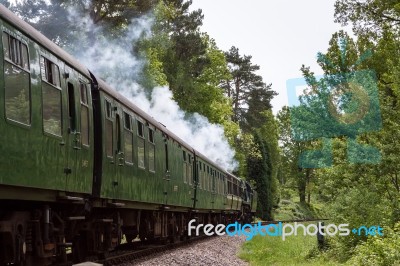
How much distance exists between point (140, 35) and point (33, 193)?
30.8 meters

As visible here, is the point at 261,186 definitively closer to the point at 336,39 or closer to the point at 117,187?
the point at 336,39

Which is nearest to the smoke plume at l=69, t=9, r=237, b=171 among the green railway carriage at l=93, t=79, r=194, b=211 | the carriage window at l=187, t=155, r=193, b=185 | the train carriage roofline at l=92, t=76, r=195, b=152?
the carriage window at l=187, t=155, r=193, b=185

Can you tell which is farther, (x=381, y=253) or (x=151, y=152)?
(x=151, y=152)

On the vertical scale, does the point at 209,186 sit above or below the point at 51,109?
below

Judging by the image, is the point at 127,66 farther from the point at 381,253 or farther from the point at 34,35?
the point at 34,35

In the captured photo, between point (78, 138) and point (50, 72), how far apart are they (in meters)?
1.17

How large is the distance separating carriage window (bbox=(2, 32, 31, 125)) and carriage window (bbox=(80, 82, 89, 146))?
7.20 feet

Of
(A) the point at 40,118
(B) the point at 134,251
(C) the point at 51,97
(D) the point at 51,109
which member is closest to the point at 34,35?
(C) the point at 51,97

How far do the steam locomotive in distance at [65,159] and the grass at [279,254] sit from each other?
10.4 feet

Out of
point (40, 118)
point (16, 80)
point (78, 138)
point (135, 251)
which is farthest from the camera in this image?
point (135, 251)

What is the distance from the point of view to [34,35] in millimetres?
7980

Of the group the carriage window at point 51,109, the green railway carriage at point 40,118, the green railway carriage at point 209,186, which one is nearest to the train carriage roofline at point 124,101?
the green railway carriage at point 40,118

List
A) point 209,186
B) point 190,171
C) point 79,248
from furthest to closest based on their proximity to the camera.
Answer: point 209,186 → point 190,171 → point 79,248

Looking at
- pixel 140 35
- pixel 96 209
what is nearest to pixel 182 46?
pixel 140 35
